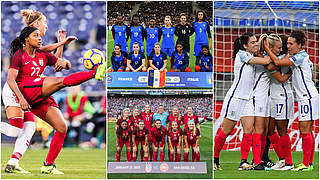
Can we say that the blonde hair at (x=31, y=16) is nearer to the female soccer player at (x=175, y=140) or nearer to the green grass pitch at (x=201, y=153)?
the green grass pitch at (x=201, y=153)

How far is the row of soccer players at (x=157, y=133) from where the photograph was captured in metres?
6.40

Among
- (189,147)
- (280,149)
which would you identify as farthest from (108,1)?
(280,149)

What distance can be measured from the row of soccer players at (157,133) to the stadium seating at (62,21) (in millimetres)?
968

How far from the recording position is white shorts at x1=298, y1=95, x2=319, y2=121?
6.89 metres

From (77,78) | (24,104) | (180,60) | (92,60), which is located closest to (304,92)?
(180,60)

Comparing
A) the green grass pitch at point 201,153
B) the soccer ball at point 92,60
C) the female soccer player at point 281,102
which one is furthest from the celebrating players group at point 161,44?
the female soccer player at point 281,102

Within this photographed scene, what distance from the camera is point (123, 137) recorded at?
6.44m

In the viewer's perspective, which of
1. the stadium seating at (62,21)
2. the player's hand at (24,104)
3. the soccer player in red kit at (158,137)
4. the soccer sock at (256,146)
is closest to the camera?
the player's hand at (24,104)

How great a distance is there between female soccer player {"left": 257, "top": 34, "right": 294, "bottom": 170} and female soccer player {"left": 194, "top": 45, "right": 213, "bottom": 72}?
2.96ft

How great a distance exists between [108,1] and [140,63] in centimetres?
80

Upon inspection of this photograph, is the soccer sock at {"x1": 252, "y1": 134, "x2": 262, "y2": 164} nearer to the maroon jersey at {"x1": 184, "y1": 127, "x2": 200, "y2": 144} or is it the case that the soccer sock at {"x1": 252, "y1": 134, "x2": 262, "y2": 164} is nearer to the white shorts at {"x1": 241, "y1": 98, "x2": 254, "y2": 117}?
the white shorts at {"x1": 241, "y1": 98, "x2": 254, "y2": 117}

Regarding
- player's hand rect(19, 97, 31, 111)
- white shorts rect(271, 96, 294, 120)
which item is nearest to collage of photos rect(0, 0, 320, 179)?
player's hand rect(19, 97, 31, 111)

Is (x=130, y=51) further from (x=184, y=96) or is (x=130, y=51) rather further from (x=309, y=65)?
(x=309, y=65)

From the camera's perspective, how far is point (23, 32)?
249 inches
